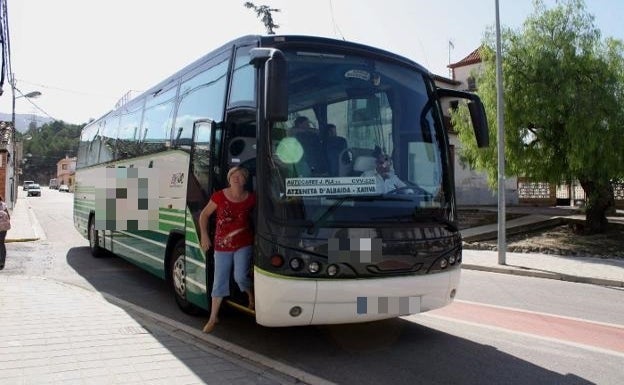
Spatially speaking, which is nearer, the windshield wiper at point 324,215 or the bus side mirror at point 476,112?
the windshield wiper at point 324,215

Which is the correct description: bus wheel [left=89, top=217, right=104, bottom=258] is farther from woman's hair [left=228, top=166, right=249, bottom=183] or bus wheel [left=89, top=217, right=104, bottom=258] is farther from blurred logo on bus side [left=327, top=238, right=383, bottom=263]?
blurred logo on bus side [left=327, top=238, right=383, bottom=263]

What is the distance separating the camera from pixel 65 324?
19.2ft

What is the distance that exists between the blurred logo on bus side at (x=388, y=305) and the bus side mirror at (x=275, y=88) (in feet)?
5.79

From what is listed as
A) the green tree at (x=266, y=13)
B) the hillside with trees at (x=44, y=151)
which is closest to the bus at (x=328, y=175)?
the green tree at (x=266, y=13)

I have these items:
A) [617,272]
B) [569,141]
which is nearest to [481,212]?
[569,141]

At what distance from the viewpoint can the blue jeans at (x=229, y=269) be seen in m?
5.25

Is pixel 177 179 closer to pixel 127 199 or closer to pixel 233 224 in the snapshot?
pixel 233 224

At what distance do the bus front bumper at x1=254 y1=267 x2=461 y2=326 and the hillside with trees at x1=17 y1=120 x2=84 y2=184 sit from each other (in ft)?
383

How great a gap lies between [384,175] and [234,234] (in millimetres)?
1558

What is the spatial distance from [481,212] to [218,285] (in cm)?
1856

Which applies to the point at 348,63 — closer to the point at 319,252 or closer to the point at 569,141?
the point at 319,252

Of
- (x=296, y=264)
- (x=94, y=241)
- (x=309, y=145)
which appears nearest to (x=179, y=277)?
(x=296, y=264)

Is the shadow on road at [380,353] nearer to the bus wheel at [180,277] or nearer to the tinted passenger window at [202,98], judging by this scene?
the bus wheel at [180,277]

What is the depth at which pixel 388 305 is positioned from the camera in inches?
195
